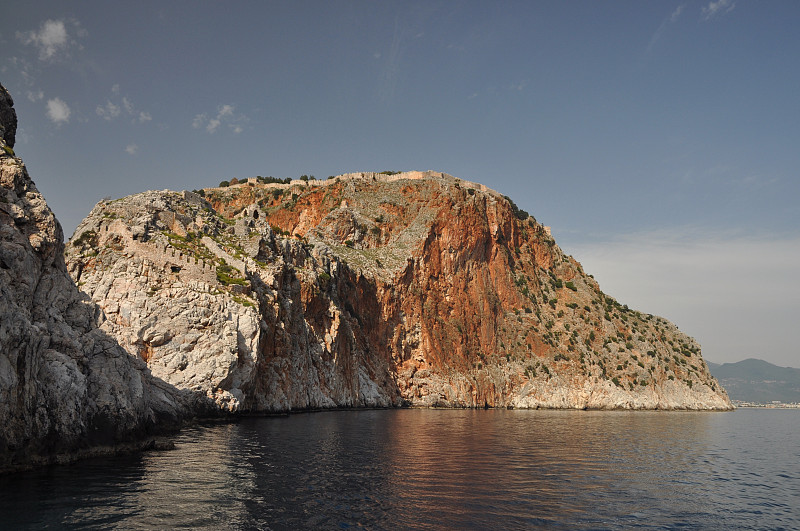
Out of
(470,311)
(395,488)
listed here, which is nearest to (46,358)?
(395,488)

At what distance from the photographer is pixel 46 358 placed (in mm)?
22562

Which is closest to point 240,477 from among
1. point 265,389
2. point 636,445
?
point 636,445

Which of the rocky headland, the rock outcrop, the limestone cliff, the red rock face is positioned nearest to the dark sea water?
the rock outcrop

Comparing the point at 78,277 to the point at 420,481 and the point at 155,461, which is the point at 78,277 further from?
the point at 420,481

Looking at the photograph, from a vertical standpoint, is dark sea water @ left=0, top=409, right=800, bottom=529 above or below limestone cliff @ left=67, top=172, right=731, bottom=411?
below

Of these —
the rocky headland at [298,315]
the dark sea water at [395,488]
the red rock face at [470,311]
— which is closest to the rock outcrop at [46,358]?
the rocky headland at [298,315]

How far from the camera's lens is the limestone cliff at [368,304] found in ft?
155

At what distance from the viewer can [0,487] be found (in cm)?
1709

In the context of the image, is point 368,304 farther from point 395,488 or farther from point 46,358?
point 395,488

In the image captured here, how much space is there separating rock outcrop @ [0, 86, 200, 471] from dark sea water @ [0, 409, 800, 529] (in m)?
1.56

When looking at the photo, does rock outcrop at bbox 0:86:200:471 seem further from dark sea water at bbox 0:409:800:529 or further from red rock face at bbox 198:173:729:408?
red rock face at bbox 198:173:729:408

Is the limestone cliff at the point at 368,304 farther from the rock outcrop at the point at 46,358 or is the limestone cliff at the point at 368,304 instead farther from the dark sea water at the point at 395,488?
the rock outcrop at the point at 46,358

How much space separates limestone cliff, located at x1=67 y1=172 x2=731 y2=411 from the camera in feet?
155

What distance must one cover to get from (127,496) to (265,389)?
1588 inches
